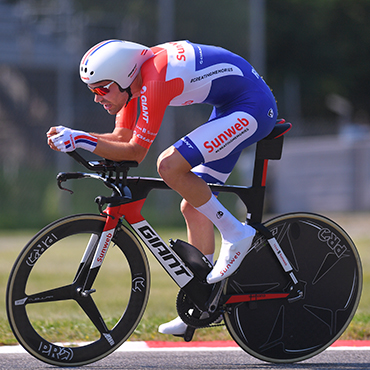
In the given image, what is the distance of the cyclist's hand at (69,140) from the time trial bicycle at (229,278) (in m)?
0.09

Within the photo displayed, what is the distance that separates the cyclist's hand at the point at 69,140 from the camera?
126 inches

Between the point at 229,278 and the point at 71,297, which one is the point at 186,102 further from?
the point at 71,297

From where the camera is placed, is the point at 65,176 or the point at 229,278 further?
the point at 229,278

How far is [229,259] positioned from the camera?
357 cm

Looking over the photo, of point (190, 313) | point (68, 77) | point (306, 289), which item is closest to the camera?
point (190, 313)

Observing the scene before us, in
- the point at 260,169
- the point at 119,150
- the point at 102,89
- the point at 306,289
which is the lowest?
the point at 306,289

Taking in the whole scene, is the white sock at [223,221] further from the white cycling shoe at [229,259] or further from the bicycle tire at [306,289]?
the bicycle tire at [306,289]

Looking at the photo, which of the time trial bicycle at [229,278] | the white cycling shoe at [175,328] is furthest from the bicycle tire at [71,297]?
the white cycling shoe at [175,328]

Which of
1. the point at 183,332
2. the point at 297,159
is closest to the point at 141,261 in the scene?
the point at 183,332

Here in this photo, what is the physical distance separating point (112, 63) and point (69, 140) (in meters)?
0.50

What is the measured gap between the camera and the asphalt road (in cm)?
365

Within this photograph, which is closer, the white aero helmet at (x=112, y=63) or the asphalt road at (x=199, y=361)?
the white aero helmet at (x=112, y=63)

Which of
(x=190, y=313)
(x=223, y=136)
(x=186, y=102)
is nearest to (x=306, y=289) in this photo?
(x=190, y=313)

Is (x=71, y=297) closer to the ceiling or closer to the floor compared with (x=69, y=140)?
closer to the floor
